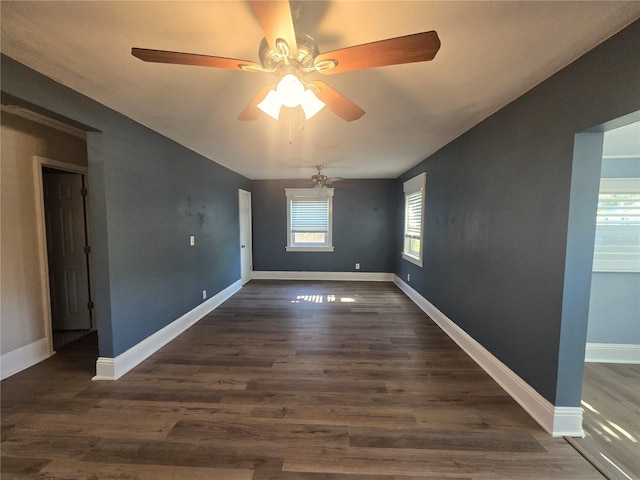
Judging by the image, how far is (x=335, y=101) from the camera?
A: 150cm

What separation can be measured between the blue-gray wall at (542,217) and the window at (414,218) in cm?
143

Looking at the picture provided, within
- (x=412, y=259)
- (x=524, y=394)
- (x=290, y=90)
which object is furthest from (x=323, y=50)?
(x=412, y=259)

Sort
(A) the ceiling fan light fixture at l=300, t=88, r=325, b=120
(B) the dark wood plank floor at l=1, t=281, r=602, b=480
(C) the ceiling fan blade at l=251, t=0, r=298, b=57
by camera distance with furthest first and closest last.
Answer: (B) the dark wood plank floor at l=1, t=281, r=602, b=480, (A) the ceiling fan light fixture at l=300, t=88, r=325, b=120, (C) the ceiling fan blade at l=251, t=0, r=298, b=57

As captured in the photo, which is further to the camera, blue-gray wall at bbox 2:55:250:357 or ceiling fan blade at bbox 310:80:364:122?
blue-gray wall at bbox 2:55:250:357

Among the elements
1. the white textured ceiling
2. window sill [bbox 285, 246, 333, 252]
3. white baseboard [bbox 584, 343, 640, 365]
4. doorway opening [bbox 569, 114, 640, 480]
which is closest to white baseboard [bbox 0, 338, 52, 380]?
the white textured ceiling

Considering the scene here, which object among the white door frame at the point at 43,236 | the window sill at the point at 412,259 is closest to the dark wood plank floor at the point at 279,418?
the white door frame at the point at 43,236

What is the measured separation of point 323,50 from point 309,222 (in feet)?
15.4

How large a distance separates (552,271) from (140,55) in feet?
8.48

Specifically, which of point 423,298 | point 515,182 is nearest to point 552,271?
point 515,182

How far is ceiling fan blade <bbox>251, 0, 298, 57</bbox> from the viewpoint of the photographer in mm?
883

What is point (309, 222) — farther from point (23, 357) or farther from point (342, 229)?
point (23, 357)

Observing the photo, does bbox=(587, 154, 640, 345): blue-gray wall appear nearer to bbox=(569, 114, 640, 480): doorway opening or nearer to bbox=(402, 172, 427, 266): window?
bbox=(569, 114, 640, 480): doorway opening

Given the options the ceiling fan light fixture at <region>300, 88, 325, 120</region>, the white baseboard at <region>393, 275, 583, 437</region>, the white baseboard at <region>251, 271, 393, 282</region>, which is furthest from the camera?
the white baseboard at <region>251, 271, 393, 282</region>

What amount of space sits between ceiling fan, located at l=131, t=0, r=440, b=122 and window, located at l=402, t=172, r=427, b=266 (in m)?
3.17
